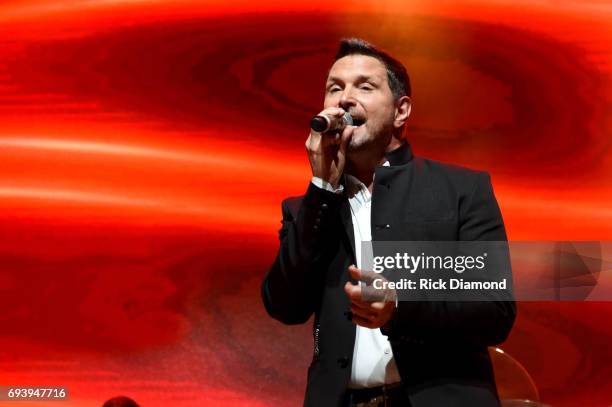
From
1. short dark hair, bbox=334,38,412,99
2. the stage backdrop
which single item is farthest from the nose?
the stage backdrop

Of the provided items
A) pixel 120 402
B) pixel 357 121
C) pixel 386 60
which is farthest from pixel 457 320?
pixel 120 402

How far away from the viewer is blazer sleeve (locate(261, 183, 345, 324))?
2.01 metres

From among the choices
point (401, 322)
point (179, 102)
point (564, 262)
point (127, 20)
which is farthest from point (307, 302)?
point (127, 20)

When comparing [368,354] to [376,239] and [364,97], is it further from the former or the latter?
[364,97]

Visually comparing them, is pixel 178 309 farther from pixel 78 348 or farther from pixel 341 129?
pixel 341 129

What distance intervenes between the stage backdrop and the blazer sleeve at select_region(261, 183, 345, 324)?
3.44 feet

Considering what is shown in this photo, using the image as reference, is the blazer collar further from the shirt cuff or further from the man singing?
the shirt cuff

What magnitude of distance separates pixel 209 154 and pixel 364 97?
3.55ft

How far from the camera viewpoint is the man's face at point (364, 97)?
7.06 ft

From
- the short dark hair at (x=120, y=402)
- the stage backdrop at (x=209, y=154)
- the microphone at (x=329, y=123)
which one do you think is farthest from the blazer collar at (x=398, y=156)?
the short dark hair at (x=120, y=402)

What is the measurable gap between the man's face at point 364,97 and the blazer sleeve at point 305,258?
181mm

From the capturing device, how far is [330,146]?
2.04 m

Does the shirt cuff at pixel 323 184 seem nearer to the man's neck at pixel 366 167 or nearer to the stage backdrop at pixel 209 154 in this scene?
the man's neck at pixel 366 167

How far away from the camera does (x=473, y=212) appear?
6.63 ft
